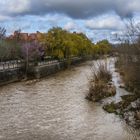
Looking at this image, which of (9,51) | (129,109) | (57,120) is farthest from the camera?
(9,51)

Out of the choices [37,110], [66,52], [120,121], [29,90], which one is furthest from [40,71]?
[120,121]

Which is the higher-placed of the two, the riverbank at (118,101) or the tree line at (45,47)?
the tree line at (45,47)

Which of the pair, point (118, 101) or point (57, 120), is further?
point (118, 101)

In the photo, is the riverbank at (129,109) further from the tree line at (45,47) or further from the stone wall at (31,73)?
the tree line at (45,47)

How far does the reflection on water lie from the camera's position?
19562 millimetres

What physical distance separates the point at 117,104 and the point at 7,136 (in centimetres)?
1024

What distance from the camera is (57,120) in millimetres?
23250

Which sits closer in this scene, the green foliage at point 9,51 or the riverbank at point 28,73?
the riverbank at point 28,73

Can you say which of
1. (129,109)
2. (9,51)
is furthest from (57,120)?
(9,51)

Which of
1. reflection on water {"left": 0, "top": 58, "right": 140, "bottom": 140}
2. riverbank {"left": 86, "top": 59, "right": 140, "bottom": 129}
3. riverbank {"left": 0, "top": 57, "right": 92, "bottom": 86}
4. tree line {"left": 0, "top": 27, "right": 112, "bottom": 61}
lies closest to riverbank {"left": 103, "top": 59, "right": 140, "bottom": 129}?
riverbank {"left": 86, "top": 59, "right": 140, "bottom": 129}

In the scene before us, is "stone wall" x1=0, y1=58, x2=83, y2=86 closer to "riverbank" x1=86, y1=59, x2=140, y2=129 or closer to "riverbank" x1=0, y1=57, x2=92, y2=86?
"riverbank" x1=0, y1=57, x2=92, y2=86

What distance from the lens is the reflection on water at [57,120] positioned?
19562 mm

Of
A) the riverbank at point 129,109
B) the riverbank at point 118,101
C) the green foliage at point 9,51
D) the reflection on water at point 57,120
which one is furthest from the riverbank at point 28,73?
the riverbank at point 129,109

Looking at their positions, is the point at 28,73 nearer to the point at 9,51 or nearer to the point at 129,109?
the point at 9,51
